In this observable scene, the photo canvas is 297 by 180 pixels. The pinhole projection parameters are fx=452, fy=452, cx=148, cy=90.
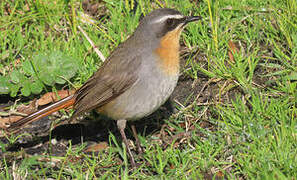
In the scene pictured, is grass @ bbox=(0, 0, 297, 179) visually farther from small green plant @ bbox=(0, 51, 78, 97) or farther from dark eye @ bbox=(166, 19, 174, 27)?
dark eye @ bbox=(166, 19, 174, 27)

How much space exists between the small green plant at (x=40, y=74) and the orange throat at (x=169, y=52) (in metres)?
1.83

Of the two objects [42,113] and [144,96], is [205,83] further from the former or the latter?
[42,113]

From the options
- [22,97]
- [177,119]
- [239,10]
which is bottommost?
[177,119]

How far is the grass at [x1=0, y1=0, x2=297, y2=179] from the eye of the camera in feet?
16.4

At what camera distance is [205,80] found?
649 cm

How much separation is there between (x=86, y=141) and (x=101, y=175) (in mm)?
981

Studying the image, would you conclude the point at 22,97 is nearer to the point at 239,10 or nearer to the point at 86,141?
the point at 86,141

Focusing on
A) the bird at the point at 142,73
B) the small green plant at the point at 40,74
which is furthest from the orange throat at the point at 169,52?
the small green plant at the point at 40,74

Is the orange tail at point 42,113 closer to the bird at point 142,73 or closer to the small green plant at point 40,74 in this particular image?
the bird at point 142,73

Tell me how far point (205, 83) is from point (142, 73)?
53.2 inches

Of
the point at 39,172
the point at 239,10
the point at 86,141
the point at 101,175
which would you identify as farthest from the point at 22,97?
the point at 239,10

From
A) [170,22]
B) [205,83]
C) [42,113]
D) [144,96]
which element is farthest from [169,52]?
[42,113]

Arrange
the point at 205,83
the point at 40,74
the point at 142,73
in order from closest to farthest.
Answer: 1. the point at 142,73
2. the point at 205,83
3. the point at 40,74

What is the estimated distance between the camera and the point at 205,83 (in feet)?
20.9
